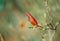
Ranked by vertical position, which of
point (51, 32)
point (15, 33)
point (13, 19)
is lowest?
point (51, 32)

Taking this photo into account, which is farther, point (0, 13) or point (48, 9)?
point (48, 9)

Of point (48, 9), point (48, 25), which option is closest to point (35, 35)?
point (48, 25)

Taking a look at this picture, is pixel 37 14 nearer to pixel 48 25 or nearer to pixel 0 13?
pixel 48 25

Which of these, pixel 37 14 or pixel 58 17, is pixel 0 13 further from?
pixel 58 17

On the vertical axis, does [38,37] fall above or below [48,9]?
below

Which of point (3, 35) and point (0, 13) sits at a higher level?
point (0, 13)

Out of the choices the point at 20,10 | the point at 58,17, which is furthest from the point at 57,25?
the point at 20,10
